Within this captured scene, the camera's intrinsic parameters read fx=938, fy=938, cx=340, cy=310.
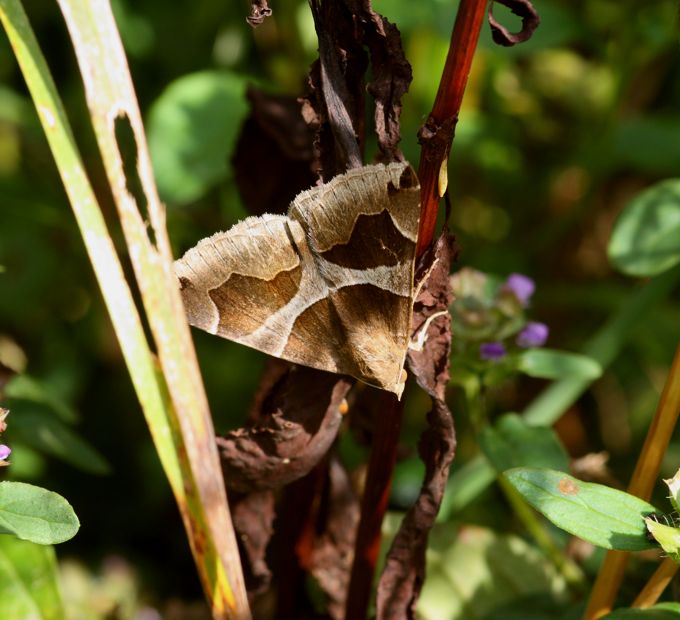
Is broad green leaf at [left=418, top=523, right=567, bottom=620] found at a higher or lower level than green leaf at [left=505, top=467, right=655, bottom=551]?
lower

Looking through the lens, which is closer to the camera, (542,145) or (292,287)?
(292,287)

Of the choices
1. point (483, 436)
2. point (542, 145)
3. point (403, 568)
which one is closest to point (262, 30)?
point (542, 145)

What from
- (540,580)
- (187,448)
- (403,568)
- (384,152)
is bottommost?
(540,580)

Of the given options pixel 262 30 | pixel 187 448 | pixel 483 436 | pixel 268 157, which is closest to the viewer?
pixel 187 448

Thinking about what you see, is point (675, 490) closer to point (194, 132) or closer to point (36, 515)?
point (36, 515)

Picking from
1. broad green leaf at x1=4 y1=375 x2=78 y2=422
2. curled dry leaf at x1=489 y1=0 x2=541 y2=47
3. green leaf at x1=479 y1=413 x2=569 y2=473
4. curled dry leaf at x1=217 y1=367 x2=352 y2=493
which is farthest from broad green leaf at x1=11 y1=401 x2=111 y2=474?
curled dry leaf at x1=489 y1=0 x2=541 y2=47

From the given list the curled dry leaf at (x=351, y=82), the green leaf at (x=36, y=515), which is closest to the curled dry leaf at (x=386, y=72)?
the curled dry leaf at (x=351, y=82)

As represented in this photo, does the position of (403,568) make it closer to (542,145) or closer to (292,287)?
(292,287)

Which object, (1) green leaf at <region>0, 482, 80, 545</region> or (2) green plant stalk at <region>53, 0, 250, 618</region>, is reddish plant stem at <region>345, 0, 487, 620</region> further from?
(1) green leaf at <region>0, 482, 80, 545</region>
